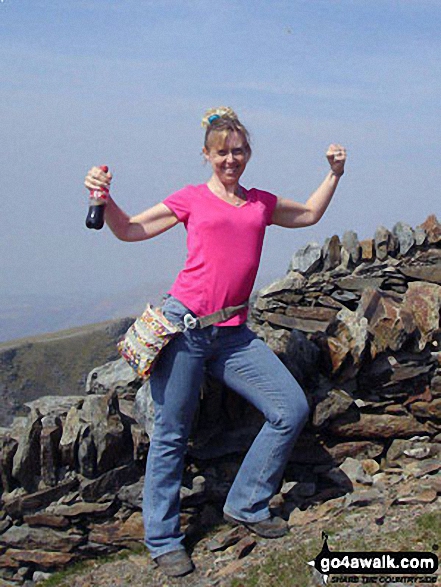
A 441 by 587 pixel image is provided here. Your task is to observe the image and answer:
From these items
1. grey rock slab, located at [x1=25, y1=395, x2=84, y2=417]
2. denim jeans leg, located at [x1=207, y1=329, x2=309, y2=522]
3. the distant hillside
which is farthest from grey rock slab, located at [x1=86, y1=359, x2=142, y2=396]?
the distant hillside

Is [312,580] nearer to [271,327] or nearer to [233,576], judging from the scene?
[233,576]

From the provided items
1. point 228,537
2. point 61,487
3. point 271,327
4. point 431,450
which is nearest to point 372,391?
point 431,450

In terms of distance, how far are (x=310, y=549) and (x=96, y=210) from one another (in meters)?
3.02

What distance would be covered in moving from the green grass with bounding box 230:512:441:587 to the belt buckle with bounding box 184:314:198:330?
1.87 metres

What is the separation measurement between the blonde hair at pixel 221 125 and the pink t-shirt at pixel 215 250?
0.42 metres

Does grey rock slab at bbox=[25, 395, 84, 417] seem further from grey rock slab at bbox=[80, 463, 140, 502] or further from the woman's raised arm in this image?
the woman's raised arm

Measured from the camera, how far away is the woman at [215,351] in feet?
17.1

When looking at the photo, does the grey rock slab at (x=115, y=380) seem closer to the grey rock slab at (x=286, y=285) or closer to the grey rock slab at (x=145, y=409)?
the grey rock slab at (x=145, y=409)

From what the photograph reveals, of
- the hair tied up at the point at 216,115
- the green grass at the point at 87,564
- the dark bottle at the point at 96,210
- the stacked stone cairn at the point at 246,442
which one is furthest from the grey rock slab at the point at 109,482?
the hair tied up at the point at 216,115

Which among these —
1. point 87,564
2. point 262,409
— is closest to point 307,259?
point 262,409

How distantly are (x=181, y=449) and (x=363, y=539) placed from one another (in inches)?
61.3

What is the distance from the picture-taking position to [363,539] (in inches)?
206

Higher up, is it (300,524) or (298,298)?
(298,298)

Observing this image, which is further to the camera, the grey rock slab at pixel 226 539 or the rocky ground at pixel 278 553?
the grey rock slab at pixel 226 539
